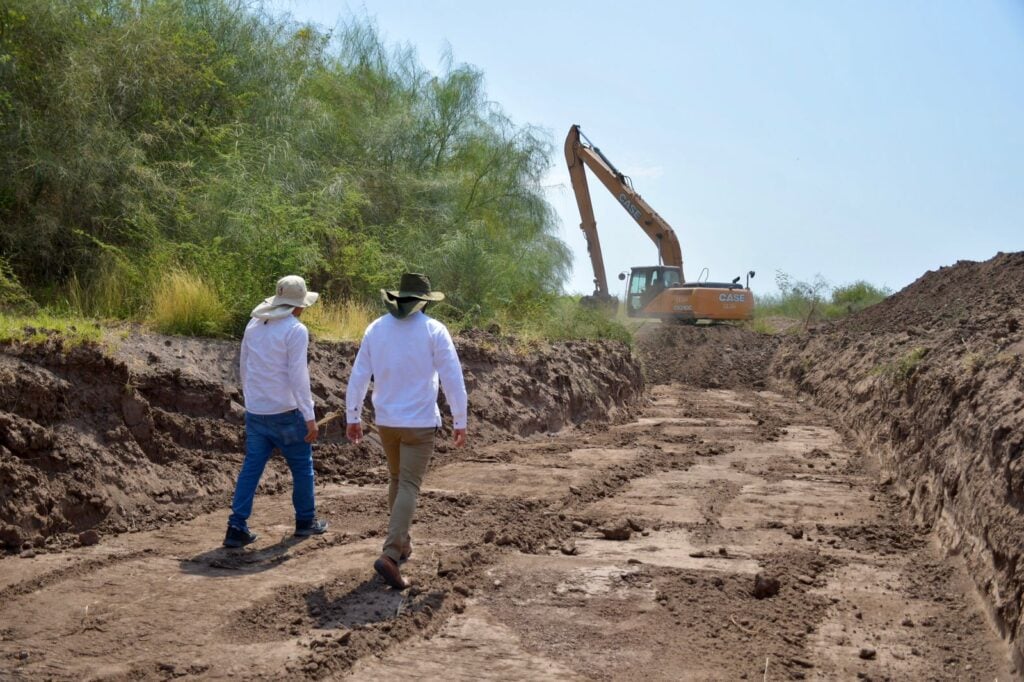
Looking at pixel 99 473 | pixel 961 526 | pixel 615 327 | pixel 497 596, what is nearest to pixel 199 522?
pixel 99 473

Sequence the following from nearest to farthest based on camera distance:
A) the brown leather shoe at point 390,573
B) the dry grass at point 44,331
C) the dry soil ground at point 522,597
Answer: the dry soil ground at point 522,597, the brown leather shoe at point 390,573, the dry grass at point 44,331

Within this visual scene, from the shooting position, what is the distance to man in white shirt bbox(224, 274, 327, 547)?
7656 millimetres

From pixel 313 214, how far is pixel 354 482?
685cm

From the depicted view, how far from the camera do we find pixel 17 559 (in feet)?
22.5

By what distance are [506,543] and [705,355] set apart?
20301mm

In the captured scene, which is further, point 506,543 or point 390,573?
point 506,543

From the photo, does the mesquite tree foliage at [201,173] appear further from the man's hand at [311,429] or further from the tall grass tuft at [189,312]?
the man's hand at [311,429]

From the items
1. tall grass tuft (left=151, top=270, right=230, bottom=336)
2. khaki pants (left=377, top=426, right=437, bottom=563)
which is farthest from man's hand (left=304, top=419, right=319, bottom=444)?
tall grass tuft (left=151, top=270, right=230, bottom=336)

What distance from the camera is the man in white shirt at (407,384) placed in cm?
676

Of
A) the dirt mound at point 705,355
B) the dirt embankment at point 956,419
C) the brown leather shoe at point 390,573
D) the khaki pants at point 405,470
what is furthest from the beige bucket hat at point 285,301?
the dirt mound at point 705,355

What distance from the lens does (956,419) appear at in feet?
31.0

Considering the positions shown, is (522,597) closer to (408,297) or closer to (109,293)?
(408,297)

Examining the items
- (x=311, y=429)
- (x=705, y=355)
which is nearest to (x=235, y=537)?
(x=311, y=429)

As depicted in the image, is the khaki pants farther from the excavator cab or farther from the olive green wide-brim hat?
the excavator cab
